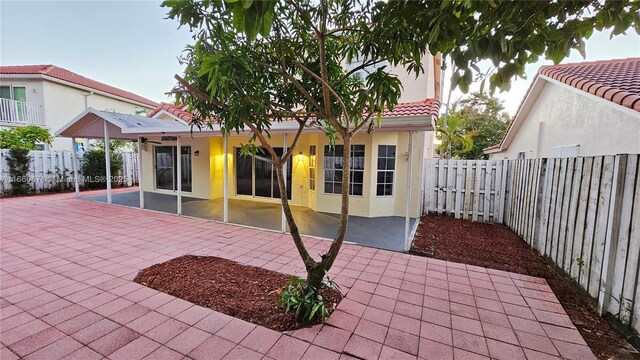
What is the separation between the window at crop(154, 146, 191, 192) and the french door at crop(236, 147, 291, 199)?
245 cm

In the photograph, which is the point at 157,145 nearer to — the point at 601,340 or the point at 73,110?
the point at 73,110

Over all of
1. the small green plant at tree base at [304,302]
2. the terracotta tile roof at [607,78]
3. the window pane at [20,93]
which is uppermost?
the window pane at [20,93]

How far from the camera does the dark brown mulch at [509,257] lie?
2.60 metres

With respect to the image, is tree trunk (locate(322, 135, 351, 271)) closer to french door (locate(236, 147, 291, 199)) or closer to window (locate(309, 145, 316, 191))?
window (locate(309, 145, 316, 191))

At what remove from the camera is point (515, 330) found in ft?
8.81

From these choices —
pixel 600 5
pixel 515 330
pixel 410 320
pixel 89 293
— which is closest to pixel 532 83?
pixel 600 5

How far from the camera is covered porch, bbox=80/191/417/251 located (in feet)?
19.3

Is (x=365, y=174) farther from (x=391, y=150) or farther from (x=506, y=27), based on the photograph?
(x=506, y=27)

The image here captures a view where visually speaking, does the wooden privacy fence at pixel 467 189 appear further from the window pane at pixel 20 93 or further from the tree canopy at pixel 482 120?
the window pane at pixel 20 93

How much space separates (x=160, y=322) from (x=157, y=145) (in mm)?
11032

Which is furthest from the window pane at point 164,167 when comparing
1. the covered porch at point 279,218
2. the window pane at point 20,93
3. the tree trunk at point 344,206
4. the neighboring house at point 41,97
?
the tree trunk at point 344,206

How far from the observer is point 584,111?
17.5ft

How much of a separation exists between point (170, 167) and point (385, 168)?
30.8ft

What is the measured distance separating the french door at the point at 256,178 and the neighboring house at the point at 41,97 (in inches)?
468
